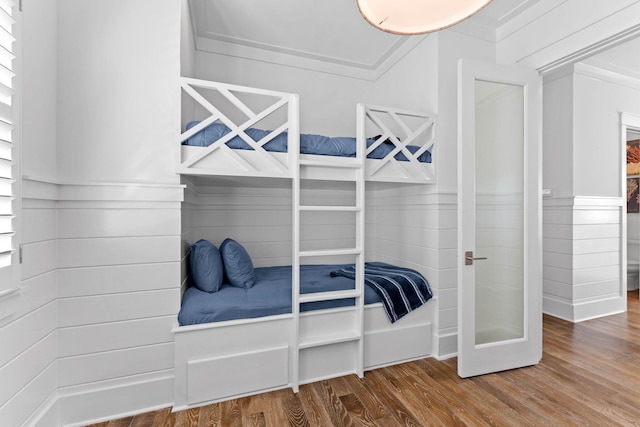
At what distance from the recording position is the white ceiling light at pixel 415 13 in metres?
1.21

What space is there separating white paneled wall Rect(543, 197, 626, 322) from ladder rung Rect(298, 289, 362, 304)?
270 cm

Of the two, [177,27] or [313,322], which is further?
[313,322]

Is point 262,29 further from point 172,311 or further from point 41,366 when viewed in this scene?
point 41,366

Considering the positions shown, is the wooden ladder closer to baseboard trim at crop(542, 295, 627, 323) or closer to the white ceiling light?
the white ceiling light

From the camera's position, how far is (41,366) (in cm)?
155

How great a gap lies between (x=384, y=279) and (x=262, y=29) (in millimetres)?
2474

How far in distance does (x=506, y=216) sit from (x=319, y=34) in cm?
229

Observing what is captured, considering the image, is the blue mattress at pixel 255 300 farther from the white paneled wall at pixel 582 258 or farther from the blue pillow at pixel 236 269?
the white paneled wall at pixel 582 258

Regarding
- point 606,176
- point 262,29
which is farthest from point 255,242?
point 606,176

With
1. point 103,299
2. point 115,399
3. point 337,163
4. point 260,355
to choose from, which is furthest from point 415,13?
point 115,399

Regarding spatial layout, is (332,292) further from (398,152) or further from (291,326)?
(398,152)

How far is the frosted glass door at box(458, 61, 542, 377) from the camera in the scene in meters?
2.32

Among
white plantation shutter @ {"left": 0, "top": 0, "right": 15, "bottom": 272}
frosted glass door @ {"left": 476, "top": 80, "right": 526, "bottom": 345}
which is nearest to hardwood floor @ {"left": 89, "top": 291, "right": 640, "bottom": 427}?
frosted glass door @ {"left": 476, "top": 80, "right": 526, "bottom": 345}

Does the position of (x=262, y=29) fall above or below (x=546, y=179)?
above
